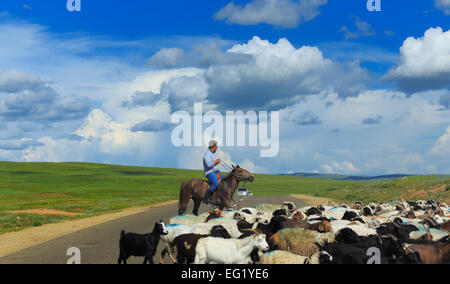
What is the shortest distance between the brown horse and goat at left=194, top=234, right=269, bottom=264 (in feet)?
28.8

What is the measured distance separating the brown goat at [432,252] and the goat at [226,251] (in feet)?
11.0

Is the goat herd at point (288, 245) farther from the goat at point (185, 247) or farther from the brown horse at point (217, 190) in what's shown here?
the brown horse at point (217, 190)

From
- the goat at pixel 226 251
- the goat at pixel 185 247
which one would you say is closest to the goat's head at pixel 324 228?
the goat at pixel 226 251

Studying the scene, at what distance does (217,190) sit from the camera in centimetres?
1789

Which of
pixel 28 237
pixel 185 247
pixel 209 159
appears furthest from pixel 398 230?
pixel 28 237

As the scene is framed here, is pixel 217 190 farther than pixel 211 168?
Yes

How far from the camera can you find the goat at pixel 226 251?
28.5ft

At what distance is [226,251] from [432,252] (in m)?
4.62

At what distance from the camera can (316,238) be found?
10352 millimetres

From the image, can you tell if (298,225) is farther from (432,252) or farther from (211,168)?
(211,168)

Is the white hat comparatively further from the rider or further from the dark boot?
the dark boot

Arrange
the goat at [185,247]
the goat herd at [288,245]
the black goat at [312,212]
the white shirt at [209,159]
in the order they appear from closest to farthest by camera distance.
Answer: the goat herd at [288,245] → the goat at [185,247] → the black goat at [312,212] → the white shirt at [209,159]

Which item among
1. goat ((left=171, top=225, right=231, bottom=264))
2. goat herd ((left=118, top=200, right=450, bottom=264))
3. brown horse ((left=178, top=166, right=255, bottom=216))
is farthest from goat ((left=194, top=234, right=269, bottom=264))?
brown horse ((left=178, top=166, right=255, bottom=216))
